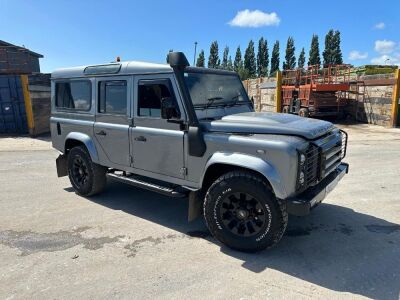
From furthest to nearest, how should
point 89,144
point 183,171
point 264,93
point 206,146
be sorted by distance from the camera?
1. point 264,93
2. point 89,144
3. point 183,171
4. point 206,146

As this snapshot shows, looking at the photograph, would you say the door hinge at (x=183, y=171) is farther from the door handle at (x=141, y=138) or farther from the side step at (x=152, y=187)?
the door handle at (x=141, y=138)

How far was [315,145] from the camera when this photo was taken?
368 cm

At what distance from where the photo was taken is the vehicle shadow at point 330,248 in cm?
332

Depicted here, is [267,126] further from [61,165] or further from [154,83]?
[61,165]

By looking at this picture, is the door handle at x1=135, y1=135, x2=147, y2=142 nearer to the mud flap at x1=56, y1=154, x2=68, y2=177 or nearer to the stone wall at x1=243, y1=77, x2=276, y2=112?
the mud flap at x1=56, y1=154, x2=68, y2=177

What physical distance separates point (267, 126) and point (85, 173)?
11.6 ft

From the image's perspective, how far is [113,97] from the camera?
5117 millimetres

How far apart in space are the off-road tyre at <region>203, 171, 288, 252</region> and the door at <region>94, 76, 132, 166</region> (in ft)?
5.62

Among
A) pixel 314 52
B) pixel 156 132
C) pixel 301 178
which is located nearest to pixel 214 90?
pixel 156 132

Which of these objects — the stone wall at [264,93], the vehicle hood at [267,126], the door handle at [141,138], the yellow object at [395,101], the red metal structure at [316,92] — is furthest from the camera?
the stone wall at [264,93]

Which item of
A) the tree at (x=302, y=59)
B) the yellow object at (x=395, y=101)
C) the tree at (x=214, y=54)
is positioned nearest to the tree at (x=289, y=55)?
the tree at (x=302, y=59)

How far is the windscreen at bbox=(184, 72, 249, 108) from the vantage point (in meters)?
4.36

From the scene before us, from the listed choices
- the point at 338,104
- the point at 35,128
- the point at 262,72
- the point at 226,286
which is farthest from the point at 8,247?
the point at 262,72

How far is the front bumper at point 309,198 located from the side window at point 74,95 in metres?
3.71
